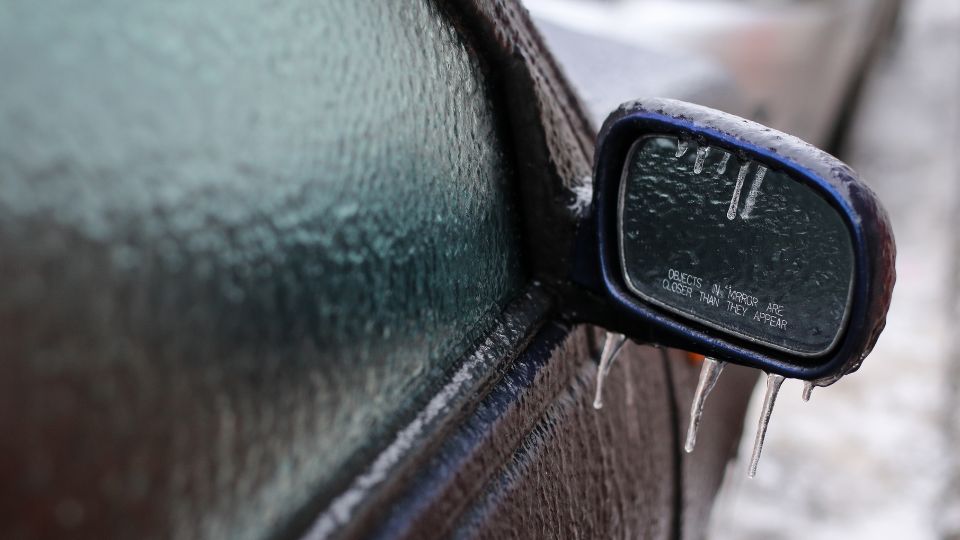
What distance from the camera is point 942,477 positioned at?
3875 mm

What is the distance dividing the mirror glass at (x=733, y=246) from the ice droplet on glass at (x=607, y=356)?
8cm

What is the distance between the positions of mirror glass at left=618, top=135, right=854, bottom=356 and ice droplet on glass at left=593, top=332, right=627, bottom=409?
0.08m

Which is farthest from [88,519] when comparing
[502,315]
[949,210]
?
[949,210]

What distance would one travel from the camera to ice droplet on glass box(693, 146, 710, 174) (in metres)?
1.24

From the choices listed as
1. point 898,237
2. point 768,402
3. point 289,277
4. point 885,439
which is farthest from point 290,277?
point 898,237

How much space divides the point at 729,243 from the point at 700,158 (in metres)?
A: 0.11

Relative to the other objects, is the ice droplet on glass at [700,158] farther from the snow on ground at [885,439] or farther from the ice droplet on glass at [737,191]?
the snow on ground at [885,439]

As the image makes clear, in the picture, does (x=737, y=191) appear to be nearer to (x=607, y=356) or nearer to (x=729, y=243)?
(x=729, y=243)

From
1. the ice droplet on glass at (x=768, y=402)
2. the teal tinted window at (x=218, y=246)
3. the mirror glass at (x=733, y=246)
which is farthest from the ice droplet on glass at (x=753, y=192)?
the teal tinted window at (x=218, y=246)

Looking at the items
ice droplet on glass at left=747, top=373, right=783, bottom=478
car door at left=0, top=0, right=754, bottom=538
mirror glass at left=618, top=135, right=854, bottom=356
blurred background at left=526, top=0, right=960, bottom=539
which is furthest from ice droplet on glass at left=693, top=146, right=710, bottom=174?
blurred background at left=526, top=0, right=960, bottom=539

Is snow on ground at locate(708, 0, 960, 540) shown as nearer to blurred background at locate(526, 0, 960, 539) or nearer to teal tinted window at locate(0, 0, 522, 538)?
blurred background at locate(526, 0, 960, 539)

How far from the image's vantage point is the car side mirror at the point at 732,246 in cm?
117

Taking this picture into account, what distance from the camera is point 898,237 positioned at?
6.19 meters

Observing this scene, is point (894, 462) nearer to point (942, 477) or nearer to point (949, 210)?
point (942, 477)
